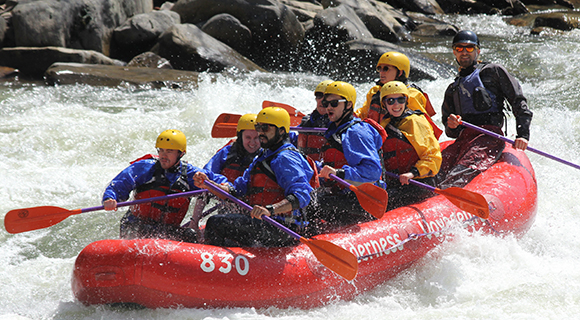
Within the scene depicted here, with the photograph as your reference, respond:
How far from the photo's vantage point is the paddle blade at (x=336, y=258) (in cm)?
358

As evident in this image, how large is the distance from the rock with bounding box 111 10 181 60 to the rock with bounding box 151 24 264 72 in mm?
719

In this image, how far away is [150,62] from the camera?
35.7 ft

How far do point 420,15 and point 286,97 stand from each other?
33.5 ft

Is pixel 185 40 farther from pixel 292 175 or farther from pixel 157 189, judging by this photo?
pixel 292 175

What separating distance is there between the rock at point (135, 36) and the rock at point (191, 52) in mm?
719

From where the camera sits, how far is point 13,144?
7.18 metres

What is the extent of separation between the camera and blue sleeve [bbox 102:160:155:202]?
13.3ft

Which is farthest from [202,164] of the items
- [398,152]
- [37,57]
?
[37,57]

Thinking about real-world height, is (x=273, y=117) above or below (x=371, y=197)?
above

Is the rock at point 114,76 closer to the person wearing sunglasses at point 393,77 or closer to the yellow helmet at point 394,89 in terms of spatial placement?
the person wearing sunglasses at point 393,77

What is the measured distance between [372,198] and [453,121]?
1621mm

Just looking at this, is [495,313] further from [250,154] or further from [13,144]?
[13,144]

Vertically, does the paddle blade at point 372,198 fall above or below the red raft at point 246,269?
above

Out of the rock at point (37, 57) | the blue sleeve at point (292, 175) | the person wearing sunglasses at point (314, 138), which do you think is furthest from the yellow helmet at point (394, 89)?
the rock at point (37, 57)
